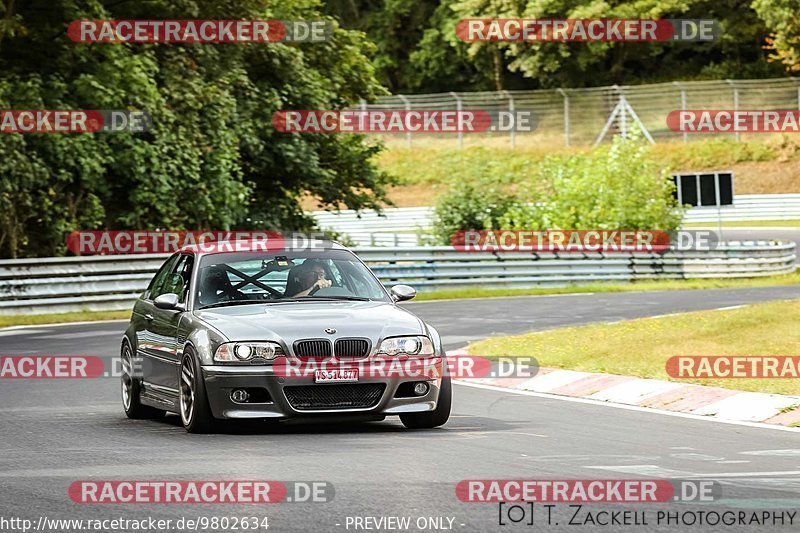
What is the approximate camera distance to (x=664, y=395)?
13.8 m

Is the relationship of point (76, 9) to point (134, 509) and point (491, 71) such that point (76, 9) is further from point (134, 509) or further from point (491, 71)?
point (491, 71)

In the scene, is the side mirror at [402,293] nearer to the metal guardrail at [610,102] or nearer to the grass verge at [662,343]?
the grass verge at [662,343]

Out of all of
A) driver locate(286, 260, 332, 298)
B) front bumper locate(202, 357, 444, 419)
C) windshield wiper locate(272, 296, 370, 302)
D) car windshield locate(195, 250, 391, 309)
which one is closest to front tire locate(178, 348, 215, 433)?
front bumper locate(202, 357, 444, 419)

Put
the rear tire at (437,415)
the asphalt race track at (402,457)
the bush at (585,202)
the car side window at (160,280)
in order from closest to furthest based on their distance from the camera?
1. the asphalt race track at (402,457)
2. the rear tire at (437,415)
3. the car side window at (160,280)
4. the bush at (585,202)

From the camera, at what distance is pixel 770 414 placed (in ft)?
40.9

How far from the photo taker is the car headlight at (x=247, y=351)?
1080 cm

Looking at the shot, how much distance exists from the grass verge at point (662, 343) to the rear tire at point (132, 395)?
5.04 m

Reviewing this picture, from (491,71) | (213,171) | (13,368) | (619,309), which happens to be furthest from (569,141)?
(13,368)

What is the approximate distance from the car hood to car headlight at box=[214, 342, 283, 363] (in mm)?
45

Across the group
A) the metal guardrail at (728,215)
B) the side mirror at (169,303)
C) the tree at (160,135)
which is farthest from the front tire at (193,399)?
the metal guardrail at (728,215)

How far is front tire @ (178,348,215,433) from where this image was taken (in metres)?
10.9

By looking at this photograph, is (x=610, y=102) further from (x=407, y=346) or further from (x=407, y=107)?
(x=407, y=346)

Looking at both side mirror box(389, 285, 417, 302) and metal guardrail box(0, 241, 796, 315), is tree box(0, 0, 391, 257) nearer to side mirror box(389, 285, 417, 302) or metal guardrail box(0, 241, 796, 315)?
metal guardrail box(0, 241, 796, 315)

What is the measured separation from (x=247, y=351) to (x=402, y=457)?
1770 millimetres
